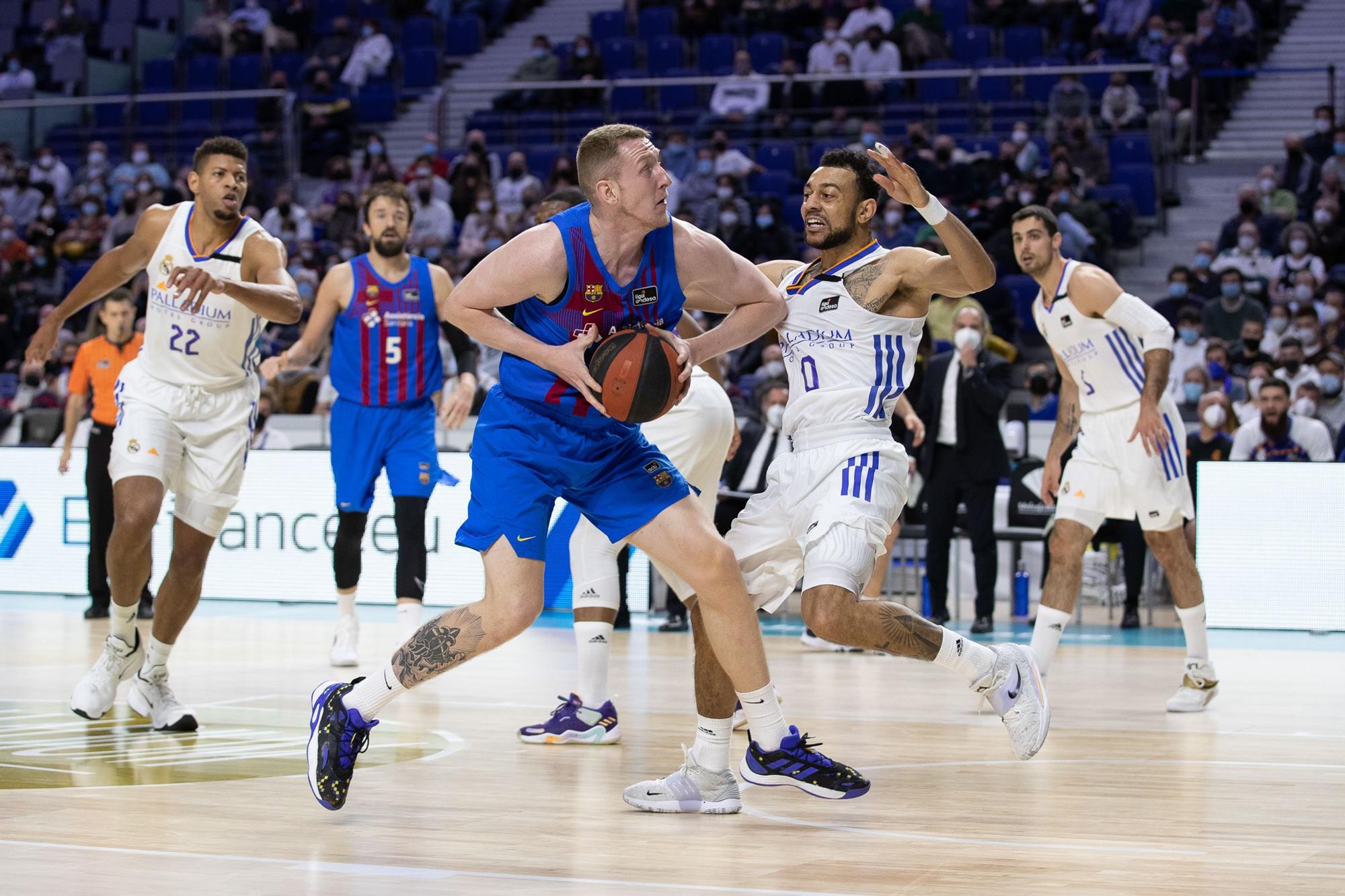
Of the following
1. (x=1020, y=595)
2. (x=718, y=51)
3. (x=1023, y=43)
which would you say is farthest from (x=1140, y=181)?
(x=1020, y=595)

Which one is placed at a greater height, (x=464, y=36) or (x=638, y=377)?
(x=464, y=36)

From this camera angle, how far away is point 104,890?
3.54 m

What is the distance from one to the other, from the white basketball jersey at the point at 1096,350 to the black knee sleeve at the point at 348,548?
3.56 meters

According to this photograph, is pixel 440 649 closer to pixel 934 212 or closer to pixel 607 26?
pixel 934 212

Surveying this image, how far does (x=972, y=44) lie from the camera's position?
1920 cm

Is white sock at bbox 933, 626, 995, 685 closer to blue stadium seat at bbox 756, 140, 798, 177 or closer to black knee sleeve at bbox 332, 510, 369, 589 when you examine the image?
black knee sleeve at bbox 332, 510, 369, 589

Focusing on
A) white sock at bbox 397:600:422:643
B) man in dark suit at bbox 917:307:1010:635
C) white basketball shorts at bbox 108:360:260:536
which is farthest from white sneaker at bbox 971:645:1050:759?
man in dark suit at bbox 917:307:1010:635

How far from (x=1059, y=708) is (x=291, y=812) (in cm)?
368

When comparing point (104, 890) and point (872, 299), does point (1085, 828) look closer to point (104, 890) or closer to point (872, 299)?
point (872, 299)

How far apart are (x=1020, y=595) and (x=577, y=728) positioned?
6.18 m

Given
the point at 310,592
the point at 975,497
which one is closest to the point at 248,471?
the point at 310,592

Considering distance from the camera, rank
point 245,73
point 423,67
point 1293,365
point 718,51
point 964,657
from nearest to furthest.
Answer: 1. point 964,657
2. point 1293,365
3. point 718,51
4. point 423,67
5. point 245,73

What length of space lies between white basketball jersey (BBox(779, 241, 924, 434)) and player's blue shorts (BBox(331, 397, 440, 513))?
11.0 feet

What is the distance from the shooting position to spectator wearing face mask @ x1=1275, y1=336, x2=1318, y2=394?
13.0 m
